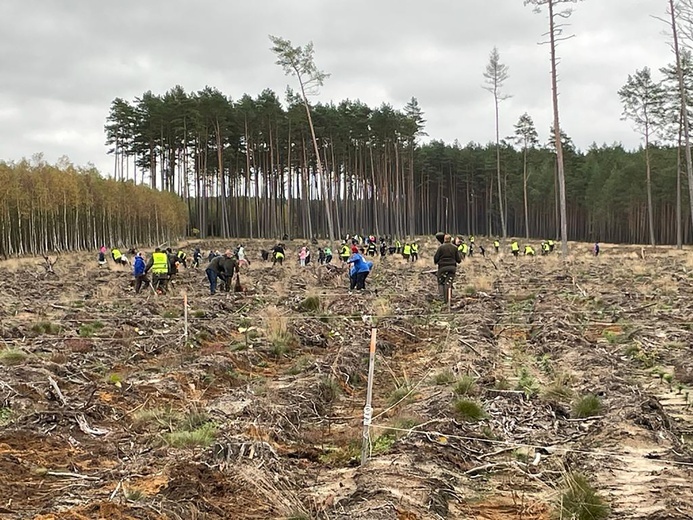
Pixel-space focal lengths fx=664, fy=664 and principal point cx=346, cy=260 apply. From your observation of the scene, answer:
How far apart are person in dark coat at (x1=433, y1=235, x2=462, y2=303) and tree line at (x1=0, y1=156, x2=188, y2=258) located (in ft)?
106

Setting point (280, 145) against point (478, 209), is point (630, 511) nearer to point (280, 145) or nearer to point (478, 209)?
point (280, 145)

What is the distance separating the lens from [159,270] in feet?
65.1

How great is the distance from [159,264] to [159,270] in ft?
0.73

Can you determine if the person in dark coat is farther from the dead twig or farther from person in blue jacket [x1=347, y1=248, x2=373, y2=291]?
the dead twig

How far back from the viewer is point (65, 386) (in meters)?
8.54

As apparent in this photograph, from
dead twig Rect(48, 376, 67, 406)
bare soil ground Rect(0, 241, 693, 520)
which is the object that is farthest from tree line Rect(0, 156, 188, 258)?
dead twig Rect(48, 376, 67, 406)

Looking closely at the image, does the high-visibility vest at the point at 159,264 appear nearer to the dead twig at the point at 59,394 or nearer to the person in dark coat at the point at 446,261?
the person in dark coat at the point at 446,261

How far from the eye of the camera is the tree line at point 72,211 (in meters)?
42.2

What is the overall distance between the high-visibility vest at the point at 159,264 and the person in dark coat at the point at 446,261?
813 cm

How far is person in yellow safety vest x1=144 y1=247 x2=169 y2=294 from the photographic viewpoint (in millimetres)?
19578

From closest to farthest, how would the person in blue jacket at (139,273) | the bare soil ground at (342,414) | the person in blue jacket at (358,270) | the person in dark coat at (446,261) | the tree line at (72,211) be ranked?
the bare soil ground at (342,414) < the person in dark coat at (446,261) < the person in blue jacket at (358,270) < the person in blue jacket at (139,273) < the tree line at (72,211)

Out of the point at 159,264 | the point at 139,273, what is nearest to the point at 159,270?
the point at 159,264

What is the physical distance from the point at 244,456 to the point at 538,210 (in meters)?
87.7

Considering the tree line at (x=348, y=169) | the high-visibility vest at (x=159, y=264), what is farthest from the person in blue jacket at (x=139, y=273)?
the tree line at (x=348, y=169)
